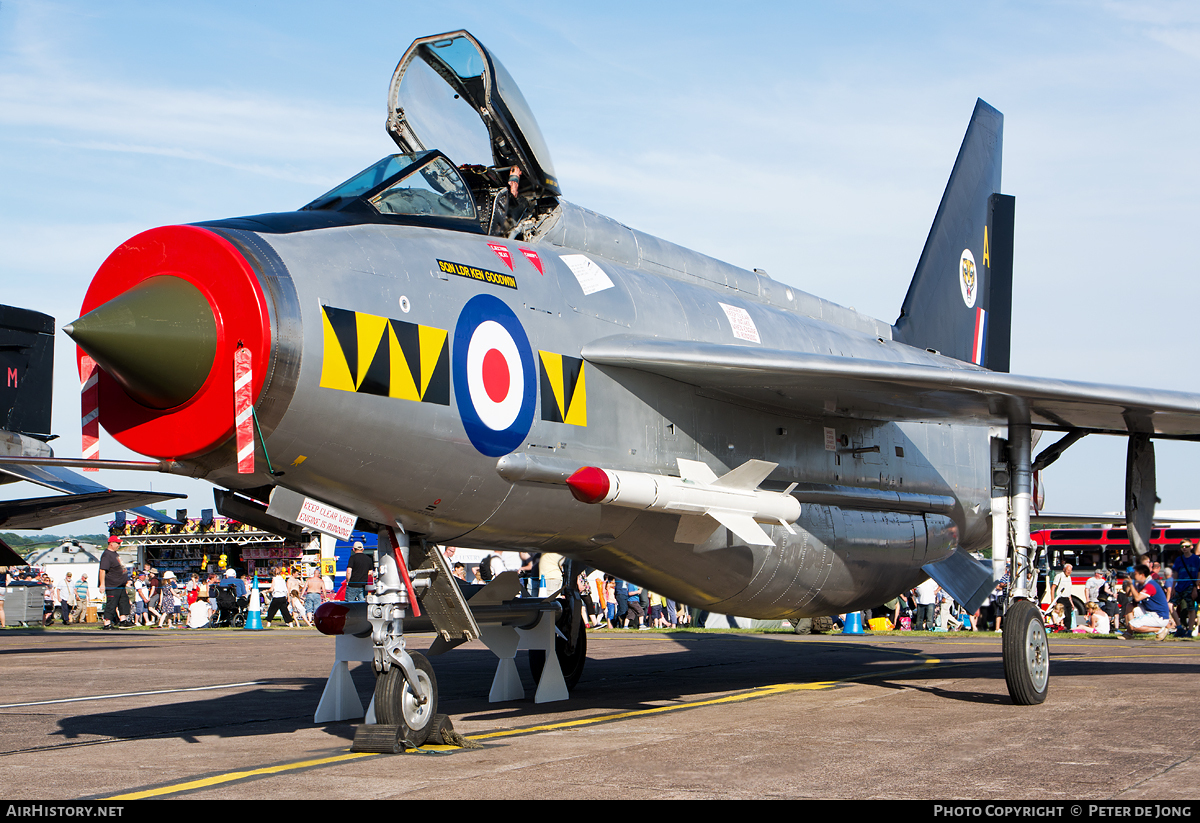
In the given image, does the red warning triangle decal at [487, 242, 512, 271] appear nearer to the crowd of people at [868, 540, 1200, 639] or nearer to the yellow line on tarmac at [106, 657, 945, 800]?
the yellow line on tarmac at [106, 657, 945, 800]

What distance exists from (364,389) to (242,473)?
0.85m

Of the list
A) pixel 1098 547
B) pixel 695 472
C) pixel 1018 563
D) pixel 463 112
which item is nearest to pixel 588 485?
pixel 695 472

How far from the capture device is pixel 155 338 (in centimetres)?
593

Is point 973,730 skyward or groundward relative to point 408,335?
groundward

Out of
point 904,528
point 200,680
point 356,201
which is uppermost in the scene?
point 356,201

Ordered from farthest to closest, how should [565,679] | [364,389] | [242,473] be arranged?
1. [565,679]
2. [364,389]
3. [242,473]

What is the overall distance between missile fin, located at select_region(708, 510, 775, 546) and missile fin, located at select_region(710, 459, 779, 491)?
27 cm

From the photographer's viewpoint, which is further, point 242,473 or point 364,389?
point 364,389

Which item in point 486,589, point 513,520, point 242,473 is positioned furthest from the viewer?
point 486,589

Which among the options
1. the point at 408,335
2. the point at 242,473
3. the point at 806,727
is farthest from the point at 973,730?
the point at 242,473

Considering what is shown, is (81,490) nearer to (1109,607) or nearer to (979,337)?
(979,337)

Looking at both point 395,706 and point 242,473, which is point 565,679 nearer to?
point 395,706

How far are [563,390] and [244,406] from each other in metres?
2.43

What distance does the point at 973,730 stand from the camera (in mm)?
7629
